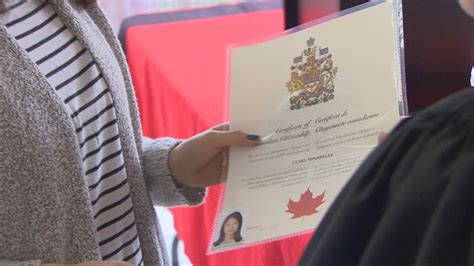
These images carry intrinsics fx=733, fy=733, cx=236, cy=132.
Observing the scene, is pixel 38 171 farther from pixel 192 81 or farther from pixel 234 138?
pixel 192 81

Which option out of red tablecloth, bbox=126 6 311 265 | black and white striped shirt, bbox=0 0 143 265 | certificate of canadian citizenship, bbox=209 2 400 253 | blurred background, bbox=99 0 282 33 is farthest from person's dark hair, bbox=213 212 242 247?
blurred background, bbox=99 0 282 33

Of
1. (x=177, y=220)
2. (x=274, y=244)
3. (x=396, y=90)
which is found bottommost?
(x=177, y=220)

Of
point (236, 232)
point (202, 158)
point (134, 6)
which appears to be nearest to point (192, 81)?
point (202, 158)

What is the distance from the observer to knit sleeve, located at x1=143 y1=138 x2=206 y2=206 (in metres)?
0.86

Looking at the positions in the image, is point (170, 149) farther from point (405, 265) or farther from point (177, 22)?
point (177, 22)

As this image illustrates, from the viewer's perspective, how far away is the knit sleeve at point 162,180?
33.9 inches

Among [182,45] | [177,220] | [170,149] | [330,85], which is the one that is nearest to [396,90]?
[330,85]

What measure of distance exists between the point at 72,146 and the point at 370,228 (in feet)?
1.40

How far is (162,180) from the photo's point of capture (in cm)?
86

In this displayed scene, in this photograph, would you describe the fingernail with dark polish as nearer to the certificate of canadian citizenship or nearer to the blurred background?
the certificate of canadian citizenship

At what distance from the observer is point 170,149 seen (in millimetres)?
879

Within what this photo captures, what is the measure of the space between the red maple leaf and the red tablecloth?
0.27 metres

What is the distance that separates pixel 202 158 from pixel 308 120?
0.48 feet

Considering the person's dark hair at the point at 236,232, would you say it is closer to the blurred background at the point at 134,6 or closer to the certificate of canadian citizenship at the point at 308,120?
the certificate of canadian citizenship at the point at 308,120
